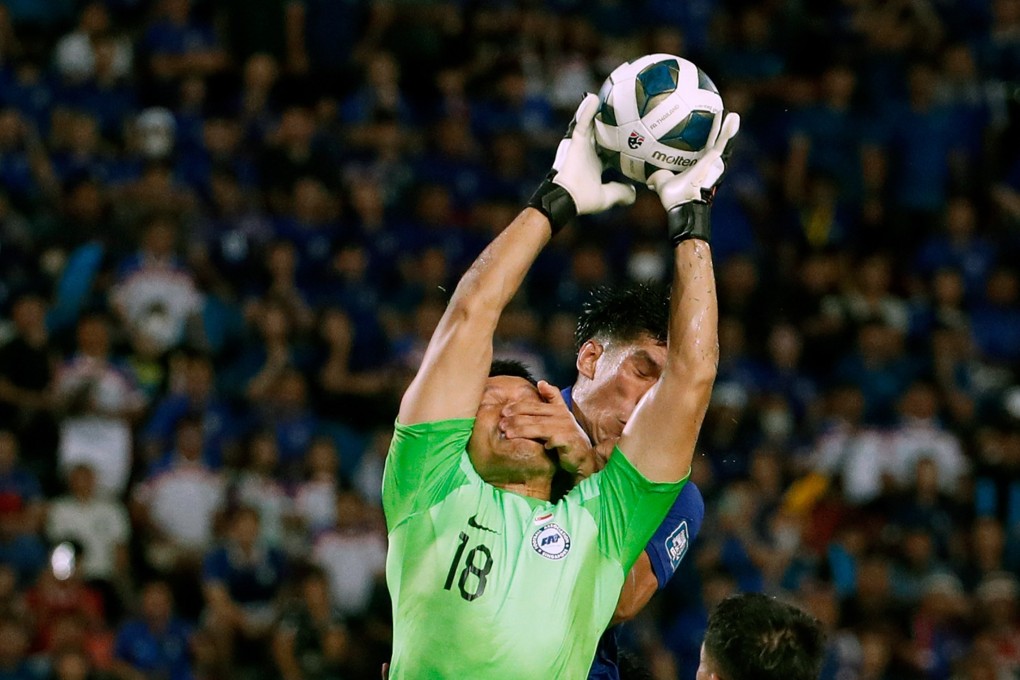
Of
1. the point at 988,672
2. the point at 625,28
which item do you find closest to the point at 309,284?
the point at 625,28

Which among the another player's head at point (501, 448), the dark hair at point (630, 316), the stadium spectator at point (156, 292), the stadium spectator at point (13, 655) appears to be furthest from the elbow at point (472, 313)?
the stadium spectator at point (156, 292)

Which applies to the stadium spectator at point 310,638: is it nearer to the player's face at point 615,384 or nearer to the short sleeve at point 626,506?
the player's face at point 615,384

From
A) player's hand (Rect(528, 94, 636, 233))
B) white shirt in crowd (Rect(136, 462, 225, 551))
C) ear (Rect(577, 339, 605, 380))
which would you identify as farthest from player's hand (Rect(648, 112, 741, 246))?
white shirt in crowd (Rect(136, 462, 225, 551))

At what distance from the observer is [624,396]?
4473 millimetres

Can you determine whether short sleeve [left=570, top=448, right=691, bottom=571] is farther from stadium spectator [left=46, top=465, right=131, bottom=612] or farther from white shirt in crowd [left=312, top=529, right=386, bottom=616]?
stadium spectator [left=46, top=465, right=131, bottom=612]

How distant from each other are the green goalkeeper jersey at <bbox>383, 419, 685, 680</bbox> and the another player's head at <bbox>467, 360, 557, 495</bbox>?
0.07 meters

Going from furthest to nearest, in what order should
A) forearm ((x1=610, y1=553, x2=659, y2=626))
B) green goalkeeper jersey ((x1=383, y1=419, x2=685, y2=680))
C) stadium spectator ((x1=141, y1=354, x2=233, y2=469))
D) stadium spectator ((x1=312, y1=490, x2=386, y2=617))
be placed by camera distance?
stadium spectator ((x1=141, y1=354, x2=233, y2=469)) < stadium spectator ((x1=312, y1=490, x2=386, y2=617)) < forearm ((x1=610, y1=553, x2=659, y2=626)) < green goalkeeper jersey ((x1=383, y1=419, x2=685, y2=680))

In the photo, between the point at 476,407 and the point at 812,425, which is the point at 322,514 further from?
the point at 476,407

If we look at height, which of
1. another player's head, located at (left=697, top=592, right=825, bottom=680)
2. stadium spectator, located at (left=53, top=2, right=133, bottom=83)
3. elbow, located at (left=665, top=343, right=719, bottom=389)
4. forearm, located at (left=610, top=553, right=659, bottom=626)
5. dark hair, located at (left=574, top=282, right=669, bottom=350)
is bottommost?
stadium spectator, located at (left=53, top=2, right=133, bottom=83)

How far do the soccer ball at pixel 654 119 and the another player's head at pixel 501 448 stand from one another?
70cm

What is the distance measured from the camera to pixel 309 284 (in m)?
11.3

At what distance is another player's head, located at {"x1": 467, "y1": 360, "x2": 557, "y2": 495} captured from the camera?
3877mm

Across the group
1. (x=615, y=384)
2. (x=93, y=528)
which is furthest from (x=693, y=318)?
(x=93, y=528)

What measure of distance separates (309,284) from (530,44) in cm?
342
